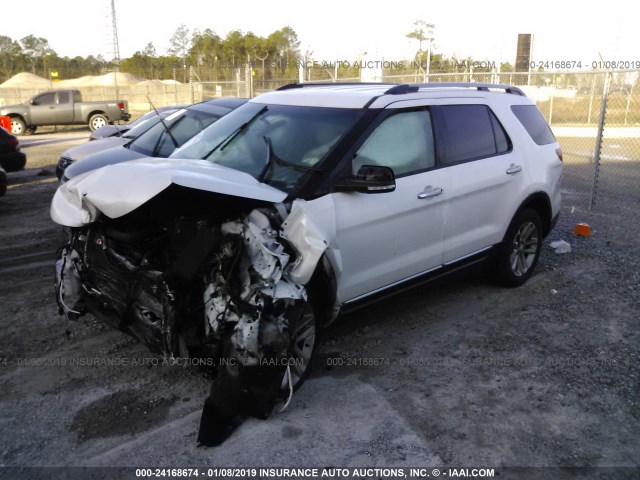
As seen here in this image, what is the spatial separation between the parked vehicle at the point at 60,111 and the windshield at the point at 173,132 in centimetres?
1652

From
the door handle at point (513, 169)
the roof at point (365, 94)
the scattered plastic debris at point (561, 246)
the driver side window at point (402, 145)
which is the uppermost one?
the roof at point (365, 94)

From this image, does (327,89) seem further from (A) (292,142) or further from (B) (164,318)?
(B) (164,318)

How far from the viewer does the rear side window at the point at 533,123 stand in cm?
563

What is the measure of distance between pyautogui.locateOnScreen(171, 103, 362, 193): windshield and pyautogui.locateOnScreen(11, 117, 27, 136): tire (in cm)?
2225

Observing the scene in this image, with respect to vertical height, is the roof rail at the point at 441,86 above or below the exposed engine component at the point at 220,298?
above

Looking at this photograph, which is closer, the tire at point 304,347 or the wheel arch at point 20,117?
the tire at point 304,347

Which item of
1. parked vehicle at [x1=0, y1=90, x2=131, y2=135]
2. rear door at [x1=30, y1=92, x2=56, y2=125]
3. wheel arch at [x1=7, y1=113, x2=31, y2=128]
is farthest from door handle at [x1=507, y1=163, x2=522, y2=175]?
wheel arch at [x1=7, y1=113, x2=31, y2=128]

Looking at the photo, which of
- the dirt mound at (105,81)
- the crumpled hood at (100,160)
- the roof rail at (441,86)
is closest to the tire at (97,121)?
the crumpled hood at (100,160)

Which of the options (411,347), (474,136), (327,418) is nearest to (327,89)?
(474,136)

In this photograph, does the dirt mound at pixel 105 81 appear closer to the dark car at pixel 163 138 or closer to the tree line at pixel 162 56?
the tree line at pixel 162 56

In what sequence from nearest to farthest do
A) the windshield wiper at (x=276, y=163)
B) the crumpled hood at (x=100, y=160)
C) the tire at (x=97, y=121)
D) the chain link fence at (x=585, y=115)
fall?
the windshield wiper at (x=276, y=163), the crumpled hood at (x=100, y=160), the chain link fence at (x=585, y=115), the tire at (x=97, y=121)

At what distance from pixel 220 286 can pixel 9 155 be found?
9.98 meters

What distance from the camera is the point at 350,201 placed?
390 centimetres

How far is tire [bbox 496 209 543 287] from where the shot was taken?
550 centimetres
